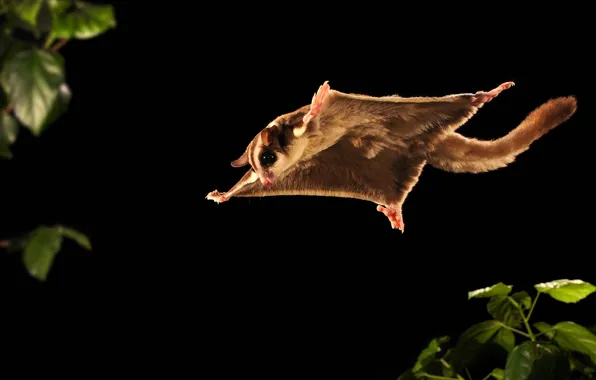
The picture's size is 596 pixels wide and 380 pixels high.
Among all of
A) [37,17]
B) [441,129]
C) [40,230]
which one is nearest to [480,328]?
[441,129]

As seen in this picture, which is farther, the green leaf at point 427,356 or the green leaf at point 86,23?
the green leaf at point 427,356

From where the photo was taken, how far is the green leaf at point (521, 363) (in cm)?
176

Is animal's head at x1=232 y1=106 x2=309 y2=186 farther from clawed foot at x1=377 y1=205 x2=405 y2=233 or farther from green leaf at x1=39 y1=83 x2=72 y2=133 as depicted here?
green leaf at x1=39 y1=83 x2=72 y2=133

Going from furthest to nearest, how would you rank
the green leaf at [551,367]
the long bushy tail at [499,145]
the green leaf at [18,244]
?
the long bushy tail at [499,145] → the green leaf at [551,367] → the green leaf at [18,244]

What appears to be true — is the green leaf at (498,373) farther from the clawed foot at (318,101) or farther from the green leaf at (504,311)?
the clawed foot at (318,101)

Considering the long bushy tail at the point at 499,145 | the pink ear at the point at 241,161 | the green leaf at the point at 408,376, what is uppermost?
the long bushy tail at the point at 499,145

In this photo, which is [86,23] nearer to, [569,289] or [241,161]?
[241,161]

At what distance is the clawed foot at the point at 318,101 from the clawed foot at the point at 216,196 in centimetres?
45

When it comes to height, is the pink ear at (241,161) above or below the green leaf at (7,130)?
below

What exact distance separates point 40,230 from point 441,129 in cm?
148

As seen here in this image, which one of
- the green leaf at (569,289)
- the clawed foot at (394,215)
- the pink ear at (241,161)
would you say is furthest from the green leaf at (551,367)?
the pink ear at (241,161)

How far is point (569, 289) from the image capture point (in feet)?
6.31

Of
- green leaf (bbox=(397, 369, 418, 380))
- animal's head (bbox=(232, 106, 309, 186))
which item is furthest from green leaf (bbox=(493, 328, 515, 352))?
animal's head (bbox=(232, 106, 309, 186))

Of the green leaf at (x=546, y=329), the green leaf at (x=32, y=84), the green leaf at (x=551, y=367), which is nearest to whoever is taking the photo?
the green leaf at (x=32, y=84)
